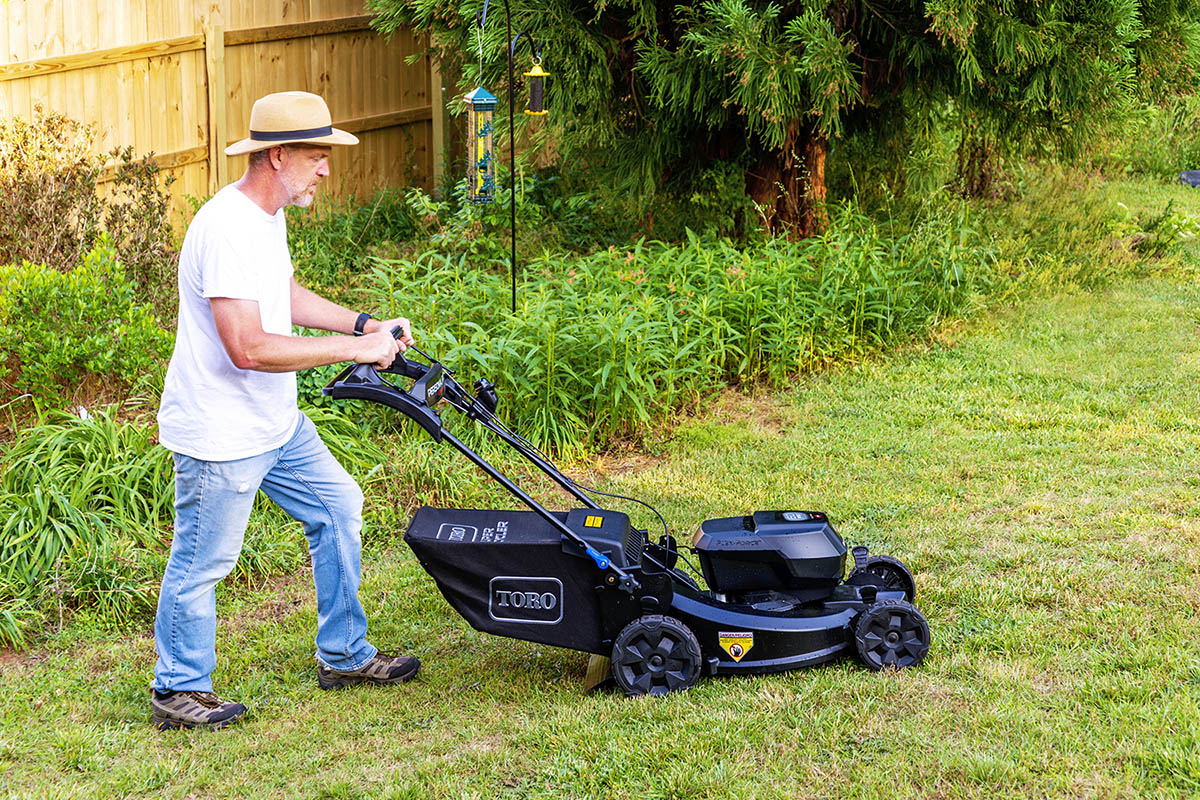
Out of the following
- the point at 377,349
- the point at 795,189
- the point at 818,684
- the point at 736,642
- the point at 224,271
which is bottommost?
the point at 818,684

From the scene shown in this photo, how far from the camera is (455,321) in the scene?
6.46 m

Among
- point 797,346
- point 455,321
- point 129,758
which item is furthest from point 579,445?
point 129,758

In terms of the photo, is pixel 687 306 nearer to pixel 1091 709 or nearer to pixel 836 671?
pixel 836 671

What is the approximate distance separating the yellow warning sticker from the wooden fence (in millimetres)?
5129

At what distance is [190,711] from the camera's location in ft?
12.1

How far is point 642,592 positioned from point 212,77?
620 cm

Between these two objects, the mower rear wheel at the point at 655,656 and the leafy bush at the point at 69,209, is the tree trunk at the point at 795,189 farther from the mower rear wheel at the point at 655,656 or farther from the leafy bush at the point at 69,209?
the mower rear wheel at the point at 655,656

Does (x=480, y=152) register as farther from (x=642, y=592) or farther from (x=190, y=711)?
(x=190, y=711)

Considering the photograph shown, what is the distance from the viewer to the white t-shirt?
11.1 feet

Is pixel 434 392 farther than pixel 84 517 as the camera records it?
No

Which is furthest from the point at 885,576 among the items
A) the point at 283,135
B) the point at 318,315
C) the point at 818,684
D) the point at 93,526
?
the point at 93,526

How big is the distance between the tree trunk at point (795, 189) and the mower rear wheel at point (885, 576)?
Answer: 4231 millimetres

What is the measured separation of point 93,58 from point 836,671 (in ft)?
19.7

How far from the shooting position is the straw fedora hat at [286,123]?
11.2ft
